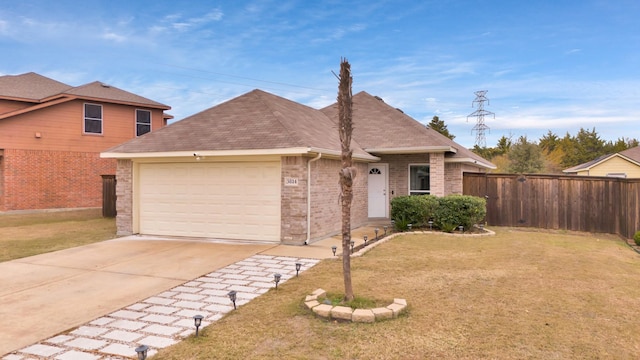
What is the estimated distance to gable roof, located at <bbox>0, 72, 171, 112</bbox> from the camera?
18.7m

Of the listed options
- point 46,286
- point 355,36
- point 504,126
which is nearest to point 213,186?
point 46,286

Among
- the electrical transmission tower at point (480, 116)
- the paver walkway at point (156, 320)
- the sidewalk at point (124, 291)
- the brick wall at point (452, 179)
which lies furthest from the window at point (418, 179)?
the electrical transmission tower at point (480, 116)

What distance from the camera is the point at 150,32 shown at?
61.8 feet

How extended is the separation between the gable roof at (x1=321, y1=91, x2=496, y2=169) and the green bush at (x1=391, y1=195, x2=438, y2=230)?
1.86 m

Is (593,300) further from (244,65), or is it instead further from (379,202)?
(244,65)

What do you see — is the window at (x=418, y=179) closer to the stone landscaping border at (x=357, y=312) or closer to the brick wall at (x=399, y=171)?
the brick wall at (x=399, y=171)

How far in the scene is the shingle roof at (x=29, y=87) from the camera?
61.6 feet

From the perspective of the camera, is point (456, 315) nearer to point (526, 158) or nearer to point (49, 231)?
point (49, 231)

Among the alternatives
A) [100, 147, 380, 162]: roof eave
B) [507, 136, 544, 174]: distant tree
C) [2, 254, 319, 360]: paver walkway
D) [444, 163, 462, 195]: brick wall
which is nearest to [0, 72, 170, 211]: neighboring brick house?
[100, 147, 380, 162]: roof eave

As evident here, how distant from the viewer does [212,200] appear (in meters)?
10.7

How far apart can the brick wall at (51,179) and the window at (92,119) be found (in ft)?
4.21

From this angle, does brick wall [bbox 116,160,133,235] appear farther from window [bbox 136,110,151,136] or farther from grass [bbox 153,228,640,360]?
window [bbox 136,110,151,136]

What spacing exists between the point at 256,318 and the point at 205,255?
4.27 meters

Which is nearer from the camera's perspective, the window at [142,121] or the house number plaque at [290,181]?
the house number plaque at [290,181]
